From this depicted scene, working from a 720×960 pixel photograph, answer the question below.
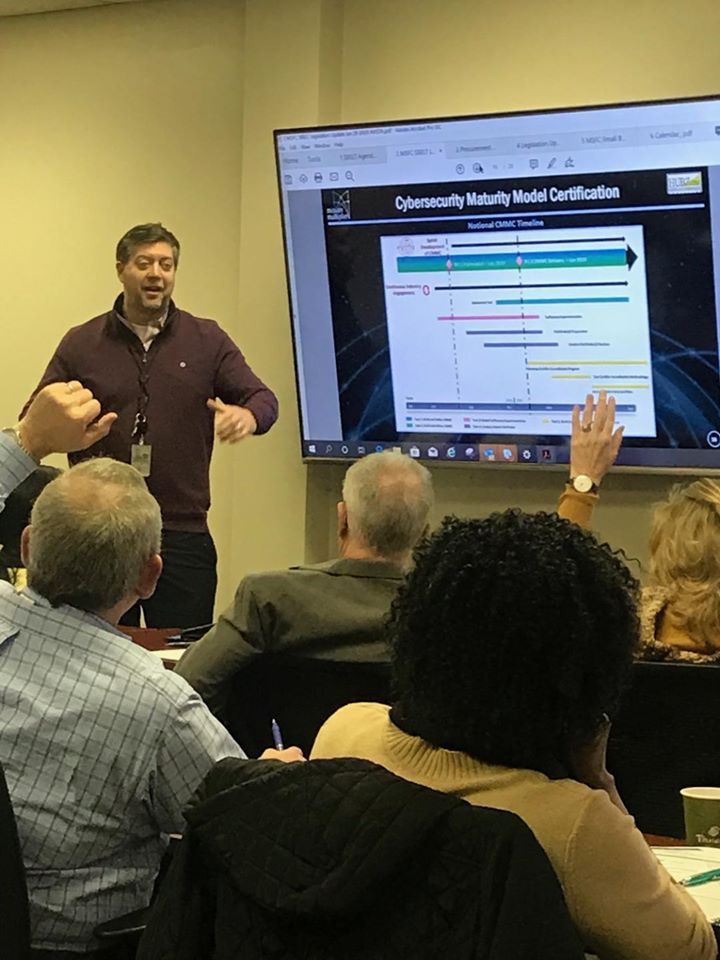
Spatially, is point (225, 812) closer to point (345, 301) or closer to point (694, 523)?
point (694, 523)

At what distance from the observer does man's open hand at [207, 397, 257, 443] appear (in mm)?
4193

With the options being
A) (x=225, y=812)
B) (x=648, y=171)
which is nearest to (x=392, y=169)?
(x=648, y=171)

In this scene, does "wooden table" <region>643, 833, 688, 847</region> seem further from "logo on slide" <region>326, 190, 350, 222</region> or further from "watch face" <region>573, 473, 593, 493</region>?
"logo on slide" <region>326, 190, 350, 222</region>

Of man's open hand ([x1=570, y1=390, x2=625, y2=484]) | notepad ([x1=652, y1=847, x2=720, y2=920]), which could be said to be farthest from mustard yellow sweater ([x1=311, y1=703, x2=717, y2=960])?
man's open hand ([x1=570, y1=390, x2=625, y2=484])

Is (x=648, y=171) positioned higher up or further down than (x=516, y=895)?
higher up

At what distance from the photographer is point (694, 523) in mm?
2793

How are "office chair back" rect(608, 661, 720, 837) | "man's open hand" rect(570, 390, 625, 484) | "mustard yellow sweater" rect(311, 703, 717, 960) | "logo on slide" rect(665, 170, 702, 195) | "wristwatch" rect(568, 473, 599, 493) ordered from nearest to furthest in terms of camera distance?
"mustard yellow sweater" rect(311, 703, 717, 960) → "office chair back" rect(608, 661, 720, 837) → "wristwatch" rect(568, 473, 599, 493) → "man's open hand" rect(570, 390, 625, 484) → "logo on slide" rect(665, 170, 702, 195)

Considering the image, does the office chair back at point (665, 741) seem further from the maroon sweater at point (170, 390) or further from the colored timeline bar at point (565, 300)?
the maroon sweater at point (170, 390)

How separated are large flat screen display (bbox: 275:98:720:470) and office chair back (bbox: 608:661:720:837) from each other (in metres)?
2.28

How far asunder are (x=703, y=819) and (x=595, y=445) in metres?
2.07

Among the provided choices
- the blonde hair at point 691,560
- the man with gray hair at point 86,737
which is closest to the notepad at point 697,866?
the man with gray hair at point 86,737

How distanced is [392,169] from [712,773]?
116 inches

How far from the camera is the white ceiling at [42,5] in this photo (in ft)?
18.0

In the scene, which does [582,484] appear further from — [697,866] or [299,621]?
[697,866]
